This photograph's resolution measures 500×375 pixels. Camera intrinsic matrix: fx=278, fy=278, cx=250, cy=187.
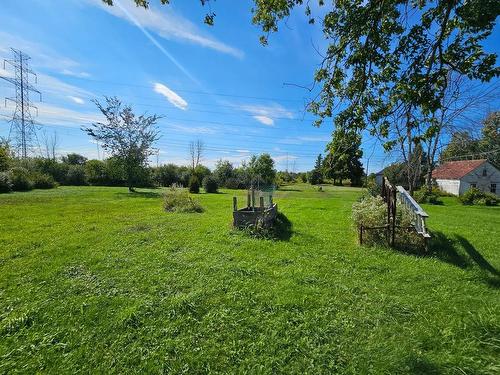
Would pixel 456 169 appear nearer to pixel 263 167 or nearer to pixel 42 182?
pixel 263 167

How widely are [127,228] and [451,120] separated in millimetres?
22315

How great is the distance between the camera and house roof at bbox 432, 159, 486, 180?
113 feet

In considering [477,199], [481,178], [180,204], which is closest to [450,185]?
[481,178]

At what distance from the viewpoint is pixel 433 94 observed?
373 centimetres

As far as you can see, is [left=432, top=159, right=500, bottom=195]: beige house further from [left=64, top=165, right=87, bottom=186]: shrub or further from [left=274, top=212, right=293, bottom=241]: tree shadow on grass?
[left=64, top=165, right=87, bottom=186]: shrub

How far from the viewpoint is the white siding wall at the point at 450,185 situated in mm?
34900

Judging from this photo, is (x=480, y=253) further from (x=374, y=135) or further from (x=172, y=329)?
(x=172, y=329)

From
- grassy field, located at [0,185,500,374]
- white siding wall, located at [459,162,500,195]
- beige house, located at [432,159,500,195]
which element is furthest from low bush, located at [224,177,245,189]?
grassy field, located at [0,185,500,374]

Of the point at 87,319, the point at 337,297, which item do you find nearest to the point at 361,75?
the point at 337,297

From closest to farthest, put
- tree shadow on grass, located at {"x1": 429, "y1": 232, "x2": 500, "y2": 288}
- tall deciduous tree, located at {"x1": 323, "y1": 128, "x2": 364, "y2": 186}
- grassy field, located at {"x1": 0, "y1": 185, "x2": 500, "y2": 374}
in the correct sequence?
grassy field, located at {"x1": 0, "y1": 185, "x2": 500, "y2": 374} → tall deciduous tree, located at {"x1": 323, "y1": 128, "x2": 364, "y2": 186} → tree shadow on grass, located at {"x1": 429, "y1": 232, "x2": 500, "y2": 288}

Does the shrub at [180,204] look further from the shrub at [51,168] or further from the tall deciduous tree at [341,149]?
the shrub at [51,168]

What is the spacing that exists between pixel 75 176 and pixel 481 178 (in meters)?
50.0

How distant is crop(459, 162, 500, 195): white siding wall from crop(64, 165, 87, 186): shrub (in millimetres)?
46948

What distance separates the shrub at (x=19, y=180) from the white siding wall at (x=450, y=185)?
45.6m
